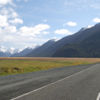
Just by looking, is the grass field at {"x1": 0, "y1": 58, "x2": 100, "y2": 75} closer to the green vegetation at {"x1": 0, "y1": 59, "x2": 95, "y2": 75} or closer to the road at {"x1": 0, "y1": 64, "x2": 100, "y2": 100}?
the green vegetation at {"x1": 0, "y1": 59, "x2": 95, "y2": 75}

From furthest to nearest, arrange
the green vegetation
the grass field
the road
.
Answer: the grass field
the green vegetation
the road

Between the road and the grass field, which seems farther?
the grass field

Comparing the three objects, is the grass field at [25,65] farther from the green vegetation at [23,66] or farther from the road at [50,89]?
the road at [50,89]

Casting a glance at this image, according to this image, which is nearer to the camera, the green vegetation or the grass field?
the green vegetation

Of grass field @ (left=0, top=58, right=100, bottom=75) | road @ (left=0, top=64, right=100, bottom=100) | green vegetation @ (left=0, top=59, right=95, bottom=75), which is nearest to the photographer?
road @ (left=0, top=64, right=100, bottom=100)

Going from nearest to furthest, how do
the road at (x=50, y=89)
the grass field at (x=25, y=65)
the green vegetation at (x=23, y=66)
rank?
the road at (x=50, y=89)
the green vegetation at (x=23, y=66)
the grass field at (x=25, y=65)

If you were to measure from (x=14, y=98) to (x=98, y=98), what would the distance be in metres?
3.81

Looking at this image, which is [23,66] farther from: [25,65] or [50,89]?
[50,89]

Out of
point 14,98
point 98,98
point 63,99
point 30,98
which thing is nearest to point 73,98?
point 63,99

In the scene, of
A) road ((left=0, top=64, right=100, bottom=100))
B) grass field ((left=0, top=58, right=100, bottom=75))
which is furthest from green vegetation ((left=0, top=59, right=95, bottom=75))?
road ((left=0, top=64, right=100, bottom=100))

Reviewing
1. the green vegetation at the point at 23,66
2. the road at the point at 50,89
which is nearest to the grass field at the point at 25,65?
the green vegetation at the point at 23,66

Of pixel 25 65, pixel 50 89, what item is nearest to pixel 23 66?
pixel 25 65

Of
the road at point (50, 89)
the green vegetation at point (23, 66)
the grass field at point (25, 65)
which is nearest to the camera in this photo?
the road at point (50, 89)

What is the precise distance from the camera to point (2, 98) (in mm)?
10289
